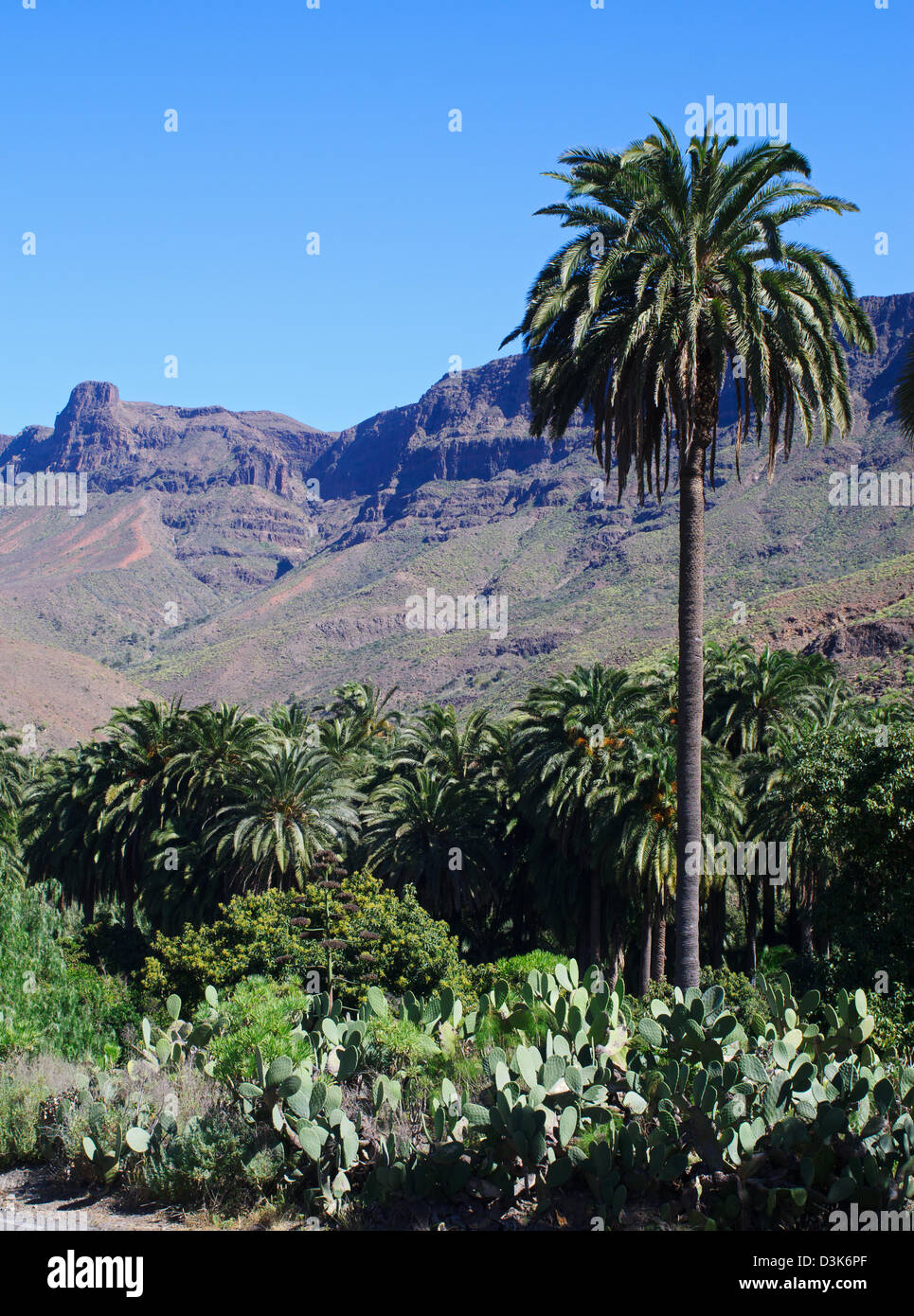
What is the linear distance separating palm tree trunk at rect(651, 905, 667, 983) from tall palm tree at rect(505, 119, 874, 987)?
53.8 feet

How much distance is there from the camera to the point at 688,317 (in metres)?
14.6

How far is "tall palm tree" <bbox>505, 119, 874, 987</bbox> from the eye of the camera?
589 inches

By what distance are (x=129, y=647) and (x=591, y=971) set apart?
185 m

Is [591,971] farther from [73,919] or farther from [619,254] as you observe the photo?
[73,919]

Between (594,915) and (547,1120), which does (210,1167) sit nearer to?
(547,1120)

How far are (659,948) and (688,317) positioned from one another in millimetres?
23743

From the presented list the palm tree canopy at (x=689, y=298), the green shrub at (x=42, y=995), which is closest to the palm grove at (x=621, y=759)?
the palm tree canopy at (x=689, y=298)

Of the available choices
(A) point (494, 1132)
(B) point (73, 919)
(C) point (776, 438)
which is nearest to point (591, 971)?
(A) point (494, 1132)

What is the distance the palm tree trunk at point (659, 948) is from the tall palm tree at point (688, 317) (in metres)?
16.4

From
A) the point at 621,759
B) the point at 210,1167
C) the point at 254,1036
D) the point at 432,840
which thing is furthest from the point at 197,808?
the point at 210,1167

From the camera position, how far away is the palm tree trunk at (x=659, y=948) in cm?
3166

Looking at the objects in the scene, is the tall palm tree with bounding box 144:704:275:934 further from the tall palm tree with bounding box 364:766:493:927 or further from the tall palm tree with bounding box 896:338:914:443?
the tall palm tree with bounding box 896:338:914:443

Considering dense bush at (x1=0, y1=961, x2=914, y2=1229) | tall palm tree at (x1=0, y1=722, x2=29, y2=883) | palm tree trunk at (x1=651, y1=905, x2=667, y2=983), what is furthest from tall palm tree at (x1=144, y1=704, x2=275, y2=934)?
dense bush at (x1=0, y1=961, x2=914, y2=1229)

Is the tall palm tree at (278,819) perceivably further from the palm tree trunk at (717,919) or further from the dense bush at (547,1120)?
the dense bush at (547,1120)
